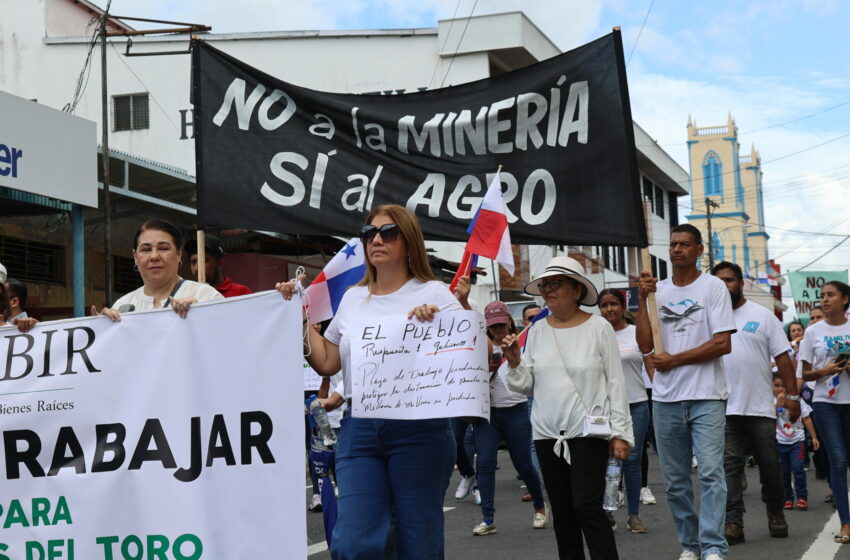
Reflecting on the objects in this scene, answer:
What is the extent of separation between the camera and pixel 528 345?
241 inches

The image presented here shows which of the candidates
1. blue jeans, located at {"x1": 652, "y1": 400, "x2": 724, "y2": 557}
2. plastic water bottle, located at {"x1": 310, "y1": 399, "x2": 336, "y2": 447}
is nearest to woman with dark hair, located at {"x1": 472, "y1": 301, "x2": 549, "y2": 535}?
plastic water bottle, located at {"x1": 310, "y1": 399, "x2": 336, "y2": 447}

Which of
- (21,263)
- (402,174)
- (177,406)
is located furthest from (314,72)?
(177,406)

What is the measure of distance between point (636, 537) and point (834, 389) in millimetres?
1868

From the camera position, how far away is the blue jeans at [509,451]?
8.73 m

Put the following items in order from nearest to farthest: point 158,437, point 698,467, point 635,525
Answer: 1. point 158,437
2. point 698,467
3. point 635,525

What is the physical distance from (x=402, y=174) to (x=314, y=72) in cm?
2708

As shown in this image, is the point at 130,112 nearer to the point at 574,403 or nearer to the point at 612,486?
the point at 574,403

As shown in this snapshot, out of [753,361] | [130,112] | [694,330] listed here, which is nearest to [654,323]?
[694,330]

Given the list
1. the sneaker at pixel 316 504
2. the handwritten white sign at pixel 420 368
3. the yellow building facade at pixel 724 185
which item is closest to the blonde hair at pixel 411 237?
the handwritten white sign at pixel 420 368

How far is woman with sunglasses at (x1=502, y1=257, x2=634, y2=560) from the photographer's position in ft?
18.5

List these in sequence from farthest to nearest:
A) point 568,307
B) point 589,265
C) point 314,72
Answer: point 589,265 < point 314,72 < point 568,307

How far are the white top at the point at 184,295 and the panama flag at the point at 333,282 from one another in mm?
720

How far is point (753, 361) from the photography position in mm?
7902

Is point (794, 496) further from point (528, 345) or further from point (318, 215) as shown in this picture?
point (318, 215)
